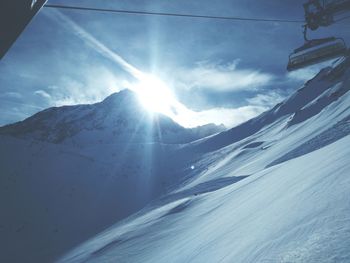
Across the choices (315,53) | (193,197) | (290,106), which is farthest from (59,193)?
(290,106)

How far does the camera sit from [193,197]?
14344 mm

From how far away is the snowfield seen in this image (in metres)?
3.64

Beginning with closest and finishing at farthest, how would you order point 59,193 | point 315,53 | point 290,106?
point 315,53, point 59,193, point 290,106

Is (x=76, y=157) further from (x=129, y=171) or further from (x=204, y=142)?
(x=204, y=142)

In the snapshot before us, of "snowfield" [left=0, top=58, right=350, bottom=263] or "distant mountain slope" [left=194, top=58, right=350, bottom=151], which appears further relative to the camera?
"distant mountain slope" [left=194, top=58, right=350, bottom=151]

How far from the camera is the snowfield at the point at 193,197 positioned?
A: 364 cm

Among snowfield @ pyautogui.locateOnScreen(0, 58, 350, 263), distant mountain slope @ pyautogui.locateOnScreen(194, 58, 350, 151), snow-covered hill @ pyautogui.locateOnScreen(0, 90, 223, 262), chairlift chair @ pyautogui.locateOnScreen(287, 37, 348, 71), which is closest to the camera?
snowfield @ pyautogui.locateOnScreen(0, 58, 350, 263)

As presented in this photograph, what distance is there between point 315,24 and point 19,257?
17.5m

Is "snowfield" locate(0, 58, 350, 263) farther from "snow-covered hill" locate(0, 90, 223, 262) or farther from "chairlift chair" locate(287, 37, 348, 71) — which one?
"chairlift chair" locate(287, 37, 348, 71)

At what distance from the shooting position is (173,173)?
3638 centimetres

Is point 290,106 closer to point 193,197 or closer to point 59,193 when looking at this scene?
point 59,193

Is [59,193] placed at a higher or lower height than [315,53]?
higher

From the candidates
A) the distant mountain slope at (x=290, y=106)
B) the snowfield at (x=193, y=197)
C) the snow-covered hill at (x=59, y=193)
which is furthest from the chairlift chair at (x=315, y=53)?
the distant mountain slope at (x=290, y=106)

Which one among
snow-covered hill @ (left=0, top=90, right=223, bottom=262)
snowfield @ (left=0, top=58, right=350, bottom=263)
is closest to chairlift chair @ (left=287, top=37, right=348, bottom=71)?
snowfield @ (left=0, top=58, right=350, bottom=263)
